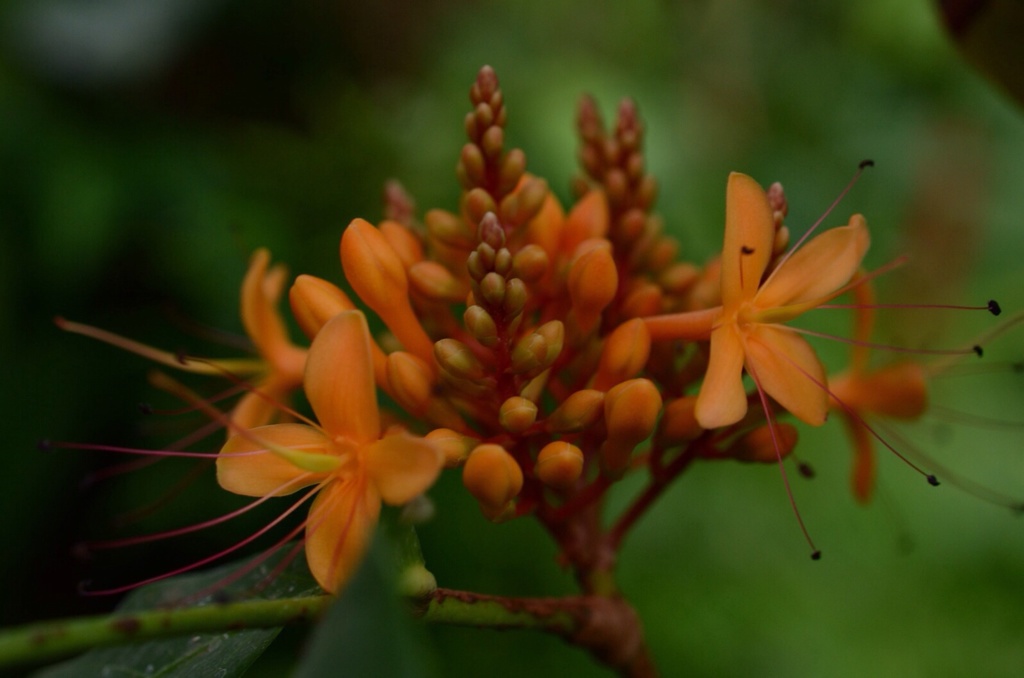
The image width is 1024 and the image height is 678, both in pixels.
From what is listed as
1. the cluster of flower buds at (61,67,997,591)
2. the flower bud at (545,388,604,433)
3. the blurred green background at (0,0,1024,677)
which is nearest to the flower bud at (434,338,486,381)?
the cluster of flower buds at (61,67,997,591)

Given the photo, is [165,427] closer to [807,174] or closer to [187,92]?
[807,174]

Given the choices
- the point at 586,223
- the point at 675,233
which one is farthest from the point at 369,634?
the point at 675,233

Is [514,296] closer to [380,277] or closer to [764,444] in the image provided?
[380,277]

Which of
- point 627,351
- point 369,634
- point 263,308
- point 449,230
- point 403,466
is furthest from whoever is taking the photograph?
point 263,308

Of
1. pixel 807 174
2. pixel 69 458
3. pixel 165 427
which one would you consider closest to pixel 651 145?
pixel 807 174

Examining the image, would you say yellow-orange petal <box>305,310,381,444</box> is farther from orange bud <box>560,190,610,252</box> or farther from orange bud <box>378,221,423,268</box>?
orange bud <box>560,190,610,252</box>

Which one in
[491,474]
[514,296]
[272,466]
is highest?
[514,296]
